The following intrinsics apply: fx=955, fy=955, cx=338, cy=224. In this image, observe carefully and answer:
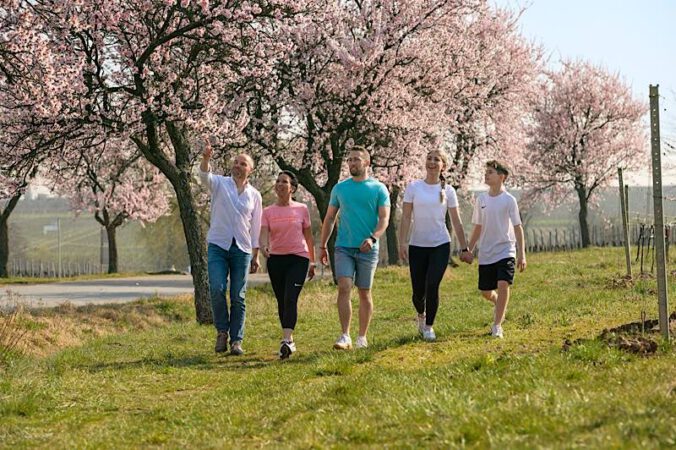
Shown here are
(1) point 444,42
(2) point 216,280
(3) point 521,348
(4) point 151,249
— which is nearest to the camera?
(3) point 521,348

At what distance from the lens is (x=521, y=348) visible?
9.32 metres

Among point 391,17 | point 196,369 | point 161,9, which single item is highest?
point 391,17

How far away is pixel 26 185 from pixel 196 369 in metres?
11.4

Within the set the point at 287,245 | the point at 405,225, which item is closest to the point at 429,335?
the point at 405,225

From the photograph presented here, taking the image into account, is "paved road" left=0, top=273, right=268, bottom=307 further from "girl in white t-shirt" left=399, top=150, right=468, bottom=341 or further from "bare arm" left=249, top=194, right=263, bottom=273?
"girl in white t-shirt" left=399, top=150, right=468, bottom=341

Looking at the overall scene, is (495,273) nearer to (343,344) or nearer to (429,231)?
(429,231)

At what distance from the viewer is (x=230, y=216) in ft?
36.8

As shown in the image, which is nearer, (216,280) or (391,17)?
(216,280)

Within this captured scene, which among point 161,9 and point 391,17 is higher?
point 391,17

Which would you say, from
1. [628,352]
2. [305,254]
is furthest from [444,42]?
[628,352]

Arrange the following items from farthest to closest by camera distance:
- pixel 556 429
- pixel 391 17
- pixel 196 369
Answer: pixel 391 17 → pixel 196 369 → pixel 556 429

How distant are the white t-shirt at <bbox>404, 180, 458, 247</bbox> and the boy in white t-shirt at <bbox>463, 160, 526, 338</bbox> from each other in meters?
0.44

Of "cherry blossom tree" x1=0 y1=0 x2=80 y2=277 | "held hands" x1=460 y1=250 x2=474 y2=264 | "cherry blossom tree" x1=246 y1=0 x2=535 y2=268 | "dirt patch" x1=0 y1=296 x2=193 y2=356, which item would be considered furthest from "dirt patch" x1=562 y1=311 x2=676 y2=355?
"cherry blossom tree" x1=246 y1=0 x2=535 y2=268

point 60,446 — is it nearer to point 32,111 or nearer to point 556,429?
point 556,429
